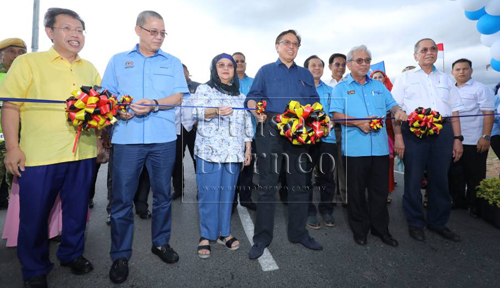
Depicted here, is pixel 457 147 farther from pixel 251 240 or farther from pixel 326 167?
pixel 251 240

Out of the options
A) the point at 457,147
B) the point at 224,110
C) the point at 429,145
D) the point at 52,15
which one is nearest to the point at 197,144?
the point at 224,110

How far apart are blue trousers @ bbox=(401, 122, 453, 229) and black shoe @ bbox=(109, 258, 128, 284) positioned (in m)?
3.49

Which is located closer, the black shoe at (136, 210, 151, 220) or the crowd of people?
the crowd of people

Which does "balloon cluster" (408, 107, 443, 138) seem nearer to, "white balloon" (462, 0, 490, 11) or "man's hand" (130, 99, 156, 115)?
"man's hand" (130, 99, 156, 115)

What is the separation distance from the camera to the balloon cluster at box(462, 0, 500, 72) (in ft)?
14.8

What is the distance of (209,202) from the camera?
3020 mm

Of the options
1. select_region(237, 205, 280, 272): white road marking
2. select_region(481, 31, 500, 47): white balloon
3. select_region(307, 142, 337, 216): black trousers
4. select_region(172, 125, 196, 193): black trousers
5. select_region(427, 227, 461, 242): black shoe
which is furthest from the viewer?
select_region(172, 125, 196, 193): black trousers

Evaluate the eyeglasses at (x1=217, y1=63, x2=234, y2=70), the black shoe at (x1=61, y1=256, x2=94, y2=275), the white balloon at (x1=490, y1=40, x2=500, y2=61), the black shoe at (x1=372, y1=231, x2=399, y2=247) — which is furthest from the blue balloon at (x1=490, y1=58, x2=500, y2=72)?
the black shoe at (x1=61, y1=256, x2=94, y2=275)

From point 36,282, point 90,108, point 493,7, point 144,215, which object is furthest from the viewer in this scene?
point 493,7

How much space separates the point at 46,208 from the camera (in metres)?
2.42

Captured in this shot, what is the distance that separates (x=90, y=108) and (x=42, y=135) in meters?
0.58

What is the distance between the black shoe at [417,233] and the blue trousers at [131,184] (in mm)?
3104

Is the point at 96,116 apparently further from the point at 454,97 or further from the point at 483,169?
the point at 483,169

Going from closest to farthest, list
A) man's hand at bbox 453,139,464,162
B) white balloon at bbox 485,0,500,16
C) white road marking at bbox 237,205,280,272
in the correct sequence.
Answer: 1. white road marking at bbox 237,205,280,272
2. man's hand at bbox 453,139,464,162
3. white balloon at bbox 485,0,500,16
